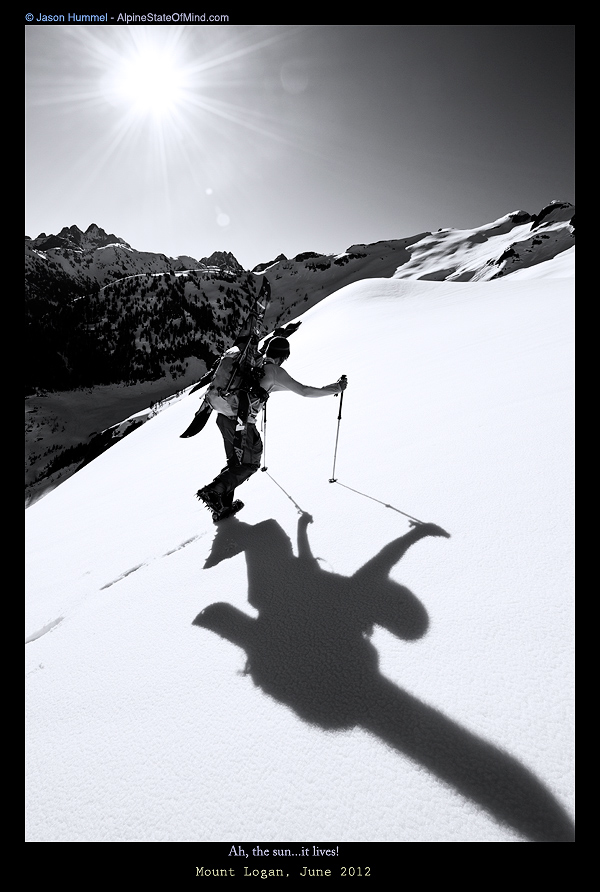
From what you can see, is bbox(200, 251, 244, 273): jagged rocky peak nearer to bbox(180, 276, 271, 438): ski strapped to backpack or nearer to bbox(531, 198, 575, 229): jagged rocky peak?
bbox(531, 198, 575, 229): jagged rocky peak

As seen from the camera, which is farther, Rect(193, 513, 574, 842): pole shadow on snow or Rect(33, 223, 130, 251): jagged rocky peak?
Rect(33, 223, 130, 251): jagged rocky peak

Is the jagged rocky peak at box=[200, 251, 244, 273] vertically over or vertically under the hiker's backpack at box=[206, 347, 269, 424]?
over

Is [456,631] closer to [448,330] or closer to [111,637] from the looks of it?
[111,637]

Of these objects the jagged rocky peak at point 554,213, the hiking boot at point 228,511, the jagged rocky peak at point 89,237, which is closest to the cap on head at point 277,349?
the hiking boot at point 228,511

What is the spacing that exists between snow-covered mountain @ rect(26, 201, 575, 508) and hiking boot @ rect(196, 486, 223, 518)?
31872 mm

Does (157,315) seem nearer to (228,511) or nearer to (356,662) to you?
(228,511)

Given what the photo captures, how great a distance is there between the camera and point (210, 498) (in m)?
3.26

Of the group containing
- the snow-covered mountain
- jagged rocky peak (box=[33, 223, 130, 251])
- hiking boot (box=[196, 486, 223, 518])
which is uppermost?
jagged rocky peak (box=[33, 223, 130, 251])

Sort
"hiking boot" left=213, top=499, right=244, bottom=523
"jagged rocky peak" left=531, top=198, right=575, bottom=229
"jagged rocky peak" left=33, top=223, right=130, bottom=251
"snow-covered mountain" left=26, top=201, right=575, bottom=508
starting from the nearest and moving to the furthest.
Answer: "hiking boot" left=213, top=499, right=244, bottom=523
"snow-covered mountain" left=26, top=201, right=575, bottom=508
"jagged rocky peak" left=531, top=198, right=575, bottom=229
"jagged rocky peak" left=33, top=223, right=130, bottom=251

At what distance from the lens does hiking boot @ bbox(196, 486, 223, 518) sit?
10.7 feet

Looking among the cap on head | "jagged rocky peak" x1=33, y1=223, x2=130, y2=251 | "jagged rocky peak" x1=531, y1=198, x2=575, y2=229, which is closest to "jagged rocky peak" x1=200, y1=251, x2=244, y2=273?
"jagged rocky peak" x1=33, y1=223, x2=130, y2=251

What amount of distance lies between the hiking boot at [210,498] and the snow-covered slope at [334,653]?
23 centimetres
